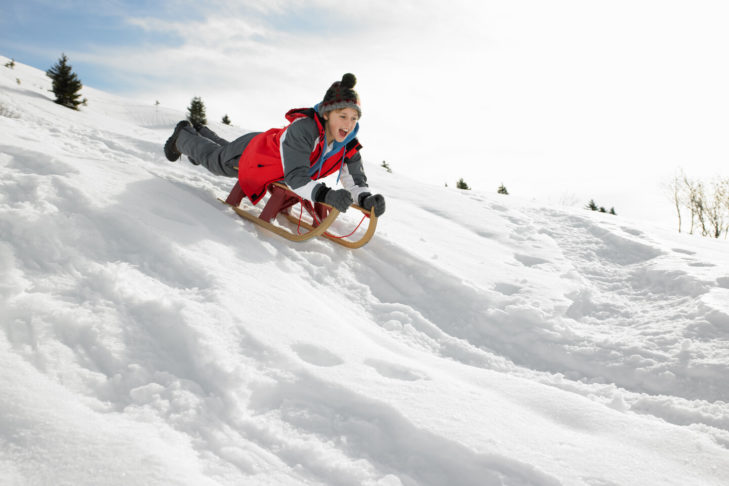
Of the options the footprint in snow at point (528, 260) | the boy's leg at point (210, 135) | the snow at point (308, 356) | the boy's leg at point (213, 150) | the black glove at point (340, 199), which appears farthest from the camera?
the boy's leg at point (210, 135)

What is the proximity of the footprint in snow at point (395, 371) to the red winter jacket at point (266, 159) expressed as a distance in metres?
→ 1.64

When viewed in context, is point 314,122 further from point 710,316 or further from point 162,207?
point 710,316

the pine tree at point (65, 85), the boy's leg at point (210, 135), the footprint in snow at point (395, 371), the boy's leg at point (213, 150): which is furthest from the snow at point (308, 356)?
the pine tree at point (65, 85)

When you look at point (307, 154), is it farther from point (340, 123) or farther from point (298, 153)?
point (340, 123)

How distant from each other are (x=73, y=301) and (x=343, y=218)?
2.22m

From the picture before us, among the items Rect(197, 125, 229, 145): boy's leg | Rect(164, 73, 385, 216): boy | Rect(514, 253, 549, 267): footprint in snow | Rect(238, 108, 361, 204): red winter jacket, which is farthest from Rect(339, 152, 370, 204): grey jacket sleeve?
Rect(514, 253, 549, 267): footprint in snow

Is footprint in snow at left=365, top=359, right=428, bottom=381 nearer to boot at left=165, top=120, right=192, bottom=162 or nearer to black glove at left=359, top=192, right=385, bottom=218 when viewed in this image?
black glove at left=359, top=192, right=385, bottom=218

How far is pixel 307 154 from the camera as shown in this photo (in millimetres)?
2785

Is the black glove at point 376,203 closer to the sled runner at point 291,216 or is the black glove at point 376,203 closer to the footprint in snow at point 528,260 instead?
the sled runner at point 291,216

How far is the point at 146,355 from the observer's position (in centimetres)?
140

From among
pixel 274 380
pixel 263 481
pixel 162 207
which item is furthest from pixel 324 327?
pixel 162 207

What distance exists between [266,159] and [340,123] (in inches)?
22.5

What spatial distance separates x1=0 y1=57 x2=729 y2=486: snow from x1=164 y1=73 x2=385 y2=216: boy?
37cm

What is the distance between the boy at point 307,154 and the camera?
2744 millimetres
